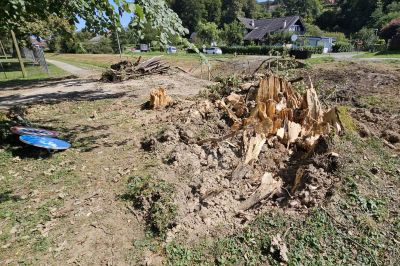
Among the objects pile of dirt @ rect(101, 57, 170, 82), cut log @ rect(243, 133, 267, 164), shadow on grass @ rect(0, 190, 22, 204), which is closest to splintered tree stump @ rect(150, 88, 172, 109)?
cut log @ rect(243, 133, 267, 164)

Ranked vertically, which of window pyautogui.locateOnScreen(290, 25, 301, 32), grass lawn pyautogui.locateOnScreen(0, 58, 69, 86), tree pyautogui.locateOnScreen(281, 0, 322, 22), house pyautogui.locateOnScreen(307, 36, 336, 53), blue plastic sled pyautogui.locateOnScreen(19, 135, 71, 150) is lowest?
house pyautogui.locateOnScreen(307, 36, 336, 53)

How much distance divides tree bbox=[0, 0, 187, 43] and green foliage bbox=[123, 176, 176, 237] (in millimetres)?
2017

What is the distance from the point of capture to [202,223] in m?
3.76

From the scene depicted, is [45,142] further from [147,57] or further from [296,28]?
[296,28]

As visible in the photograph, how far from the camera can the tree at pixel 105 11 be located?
371cm

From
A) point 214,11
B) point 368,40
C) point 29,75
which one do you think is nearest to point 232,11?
point 214,11

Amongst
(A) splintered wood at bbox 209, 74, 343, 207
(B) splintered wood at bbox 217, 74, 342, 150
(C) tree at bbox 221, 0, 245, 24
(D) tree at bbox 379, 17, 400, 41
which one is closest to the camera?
(A) splintered wood at bbox 209, 74, 343, 207

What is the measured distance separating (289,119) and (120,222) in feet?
11.4

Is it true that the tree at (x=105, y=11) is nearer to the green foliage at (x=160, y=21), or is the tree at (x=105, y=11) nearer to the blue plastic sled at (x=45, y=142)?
the green foliage at (x=160, y=21)

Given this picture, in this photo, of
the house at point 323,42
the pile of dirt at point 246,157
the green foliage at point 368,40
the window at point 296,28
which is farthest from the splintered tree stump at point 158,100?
the window at point 296,28

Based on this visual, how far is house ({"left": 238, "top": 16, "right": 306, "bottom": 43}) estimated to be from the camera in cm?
5407

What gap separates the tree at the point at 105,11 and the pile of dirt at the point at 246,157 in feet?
6.72

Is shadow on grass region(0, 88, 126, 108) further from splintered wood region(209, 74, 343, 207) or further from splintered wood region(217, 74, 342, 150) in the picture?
splintered wood region(217, 74, 342, 150)

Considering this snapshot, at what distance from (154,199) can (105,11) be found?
3140 mm
